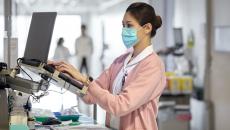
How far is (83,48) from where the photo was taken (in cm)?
997

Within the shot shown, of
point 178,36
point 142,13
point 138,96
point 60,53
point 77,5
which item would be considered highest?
point 77,5

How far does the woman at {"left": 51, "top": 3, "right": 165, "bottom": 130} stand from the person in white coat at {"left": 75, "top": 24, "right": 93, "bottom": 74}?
7405mm

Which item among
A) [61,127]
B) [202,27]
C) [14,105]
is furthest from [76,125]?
[202,27]

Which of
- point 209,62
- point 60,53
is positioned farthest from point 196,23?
point 60,53

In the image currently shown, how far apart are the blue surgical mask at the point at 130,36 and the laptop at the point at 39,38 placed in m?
0.34

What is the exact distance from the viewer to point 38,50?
6.54 feet

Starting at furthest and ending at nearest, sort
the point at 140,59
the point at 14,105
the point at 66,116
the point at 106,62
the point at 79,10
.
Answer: the point at 79,10 → the point at 106,62 → the point at 66,116 → the point at 14,105 → the point at 140,59

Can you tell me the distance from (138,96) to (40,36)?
23.6 inches

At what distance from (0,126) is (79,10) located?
12111 millimetres

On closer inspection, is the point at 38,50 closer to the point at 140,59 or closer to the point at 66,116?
the point at 140,59

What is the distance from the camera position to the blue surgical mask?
Answer: 1.89m

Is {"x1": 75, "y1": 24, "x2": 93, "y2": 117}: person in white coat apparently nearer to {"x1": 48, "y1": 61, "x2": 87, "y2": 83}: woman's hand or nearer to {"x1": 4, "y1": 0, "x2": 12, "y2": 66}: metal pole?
{"x1": 4, "y1": 0, "x2": 12, "y2": 66}: metal pole

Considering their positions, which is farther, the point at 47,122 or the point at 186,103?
the point at 186,103

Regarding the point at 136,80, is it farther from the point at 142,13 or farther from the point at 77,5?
the point at 77,5
